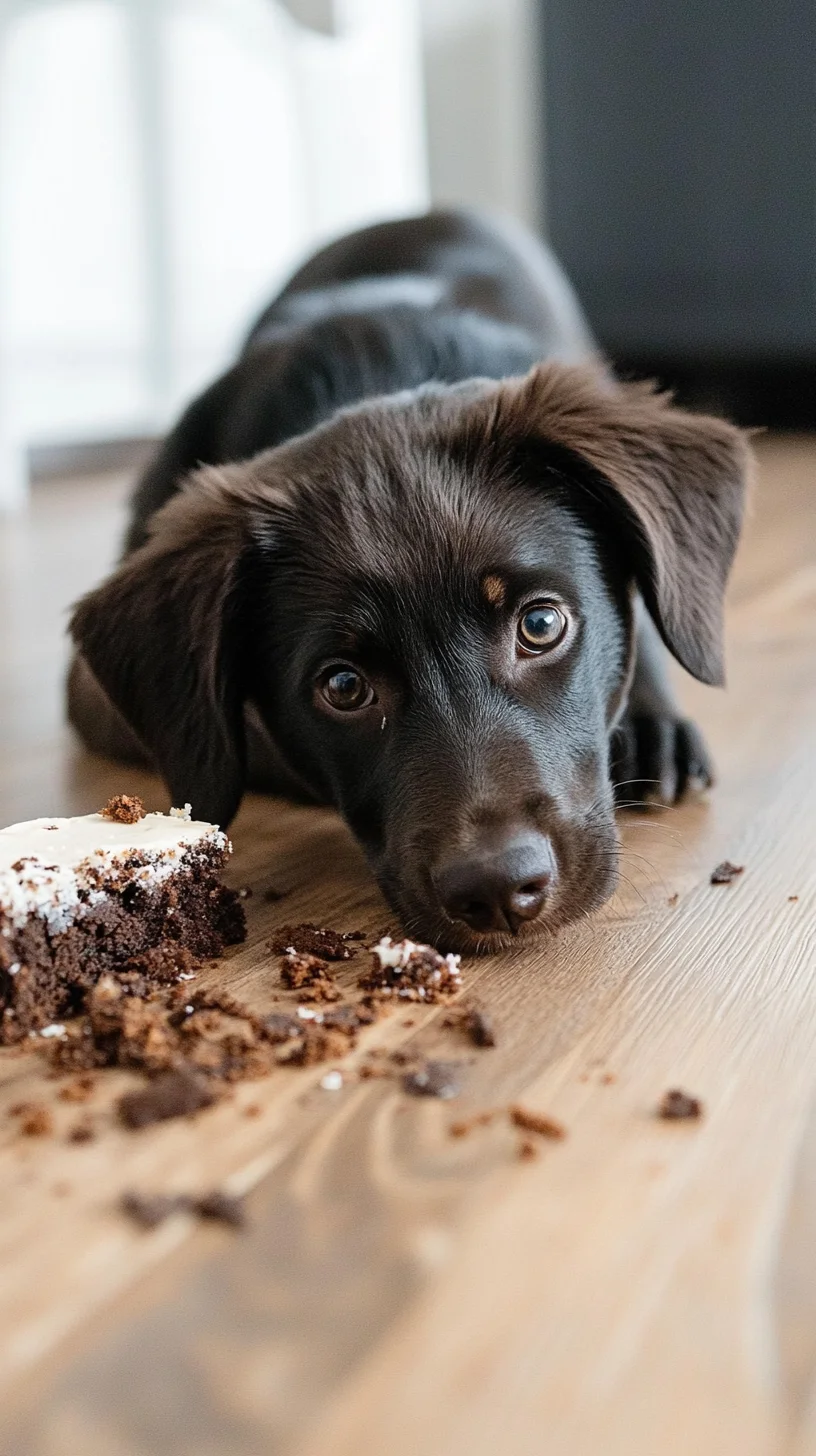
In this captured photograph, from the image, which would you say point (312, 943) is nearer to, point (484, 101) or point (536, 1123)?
point (536, 1123)

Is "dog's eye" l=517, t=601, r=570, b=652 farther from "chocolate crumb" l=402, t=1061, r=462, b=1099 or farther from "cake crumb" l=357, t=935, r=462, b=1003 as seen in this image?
"chocolate crumb" l=402, t=1061, r=462, b=1099

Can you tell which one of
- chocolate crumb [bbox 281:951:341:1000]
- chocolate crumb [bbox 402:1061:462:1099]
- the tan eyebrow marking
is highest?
the tan eyebrow marking

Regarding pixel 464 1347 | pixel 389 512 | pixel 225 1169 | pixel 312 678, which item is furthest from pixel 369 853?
pixel 464 1347

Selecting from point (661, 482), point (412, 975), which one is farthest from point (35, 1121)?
point (661, 482)

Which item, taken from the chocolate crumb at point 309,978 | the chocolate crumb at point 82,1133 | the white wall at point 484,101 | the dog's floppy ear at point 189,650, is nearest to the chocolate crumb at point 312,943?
the chocolate crumb at point 309,978

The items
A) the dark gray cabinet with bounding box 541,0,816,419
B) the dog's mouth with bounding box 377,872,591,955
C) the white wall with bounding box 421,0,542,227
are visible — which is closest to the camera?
the dog's mouth with bounding box 377,872,591,955

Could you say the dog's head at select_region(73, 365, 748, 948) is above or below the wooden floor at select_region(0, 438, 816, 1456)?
above

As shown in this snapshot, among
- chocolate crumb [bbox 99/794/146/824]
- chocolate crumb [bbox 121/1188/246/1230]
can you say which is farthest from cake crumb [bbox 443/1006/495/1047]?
chocolate crumb [bbox 99/794/146/824]
